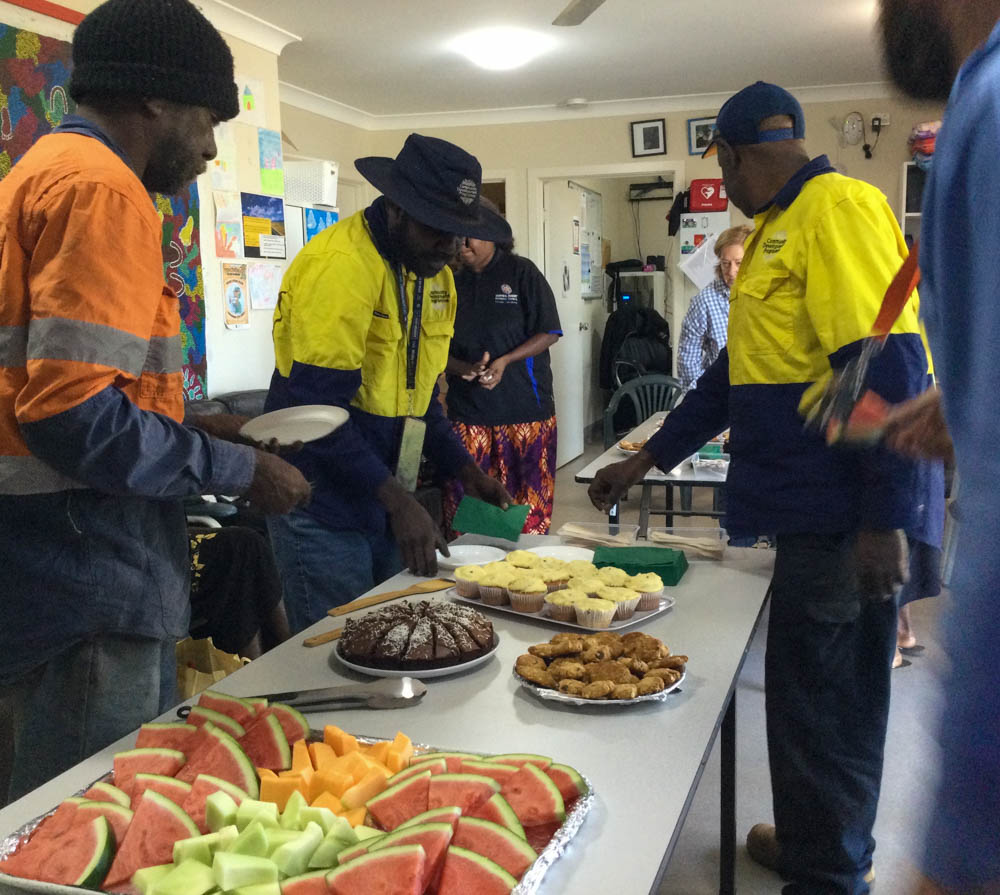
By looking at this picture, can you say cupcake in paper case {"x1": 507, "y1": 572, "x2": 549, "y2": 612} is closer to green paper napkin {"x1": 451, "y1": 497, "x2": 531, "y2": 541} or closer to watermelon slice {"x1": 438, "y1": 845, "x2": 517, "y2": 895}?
green paper napkin {"x1": 451, "y1": 497, "x2": 531, "y2": 541}

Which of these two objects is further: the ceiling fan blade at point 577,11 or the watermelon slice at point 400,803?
the ceiling fan blade at point 577,11

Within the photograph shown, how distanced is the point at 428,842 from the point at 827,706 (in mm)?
1203

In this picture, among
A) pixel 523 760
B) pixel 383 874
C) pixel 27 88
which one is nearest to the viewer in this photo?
pixel 383 874

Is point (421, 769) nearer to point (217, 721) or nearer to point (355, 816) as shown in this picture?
point (355, 816)

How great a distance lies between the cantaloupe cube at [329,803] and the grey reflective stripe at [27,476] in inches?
21.7

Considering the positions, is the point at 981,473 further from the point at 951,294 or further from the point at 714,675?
the point at 714,675

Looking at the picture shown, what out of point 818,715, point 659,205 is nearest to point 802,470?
point 818,715

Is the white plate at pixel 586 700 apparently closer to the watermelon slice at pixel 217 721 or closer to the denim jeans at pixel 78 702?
the watermelon slice at pixel 217 721

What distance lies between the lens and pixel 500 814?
3.06ft

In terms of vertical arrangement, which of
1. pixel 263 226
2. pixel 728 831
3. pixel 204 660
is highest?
pixel 263 226

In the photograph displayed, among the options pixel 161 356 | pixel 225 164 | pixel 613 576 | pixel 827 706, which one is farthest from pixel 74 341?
pixel 225 164

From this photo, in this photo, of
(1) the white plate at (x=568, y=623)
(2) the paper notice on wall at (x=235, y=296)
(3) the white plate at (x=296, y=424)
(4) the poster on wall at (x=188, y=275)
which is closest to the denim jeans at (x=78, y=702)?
(3) the white plate at (x=296, y=424)

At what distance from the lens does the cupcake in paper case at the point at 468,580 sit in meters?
1.72

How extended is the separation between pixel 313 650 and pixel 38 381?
62 cm
